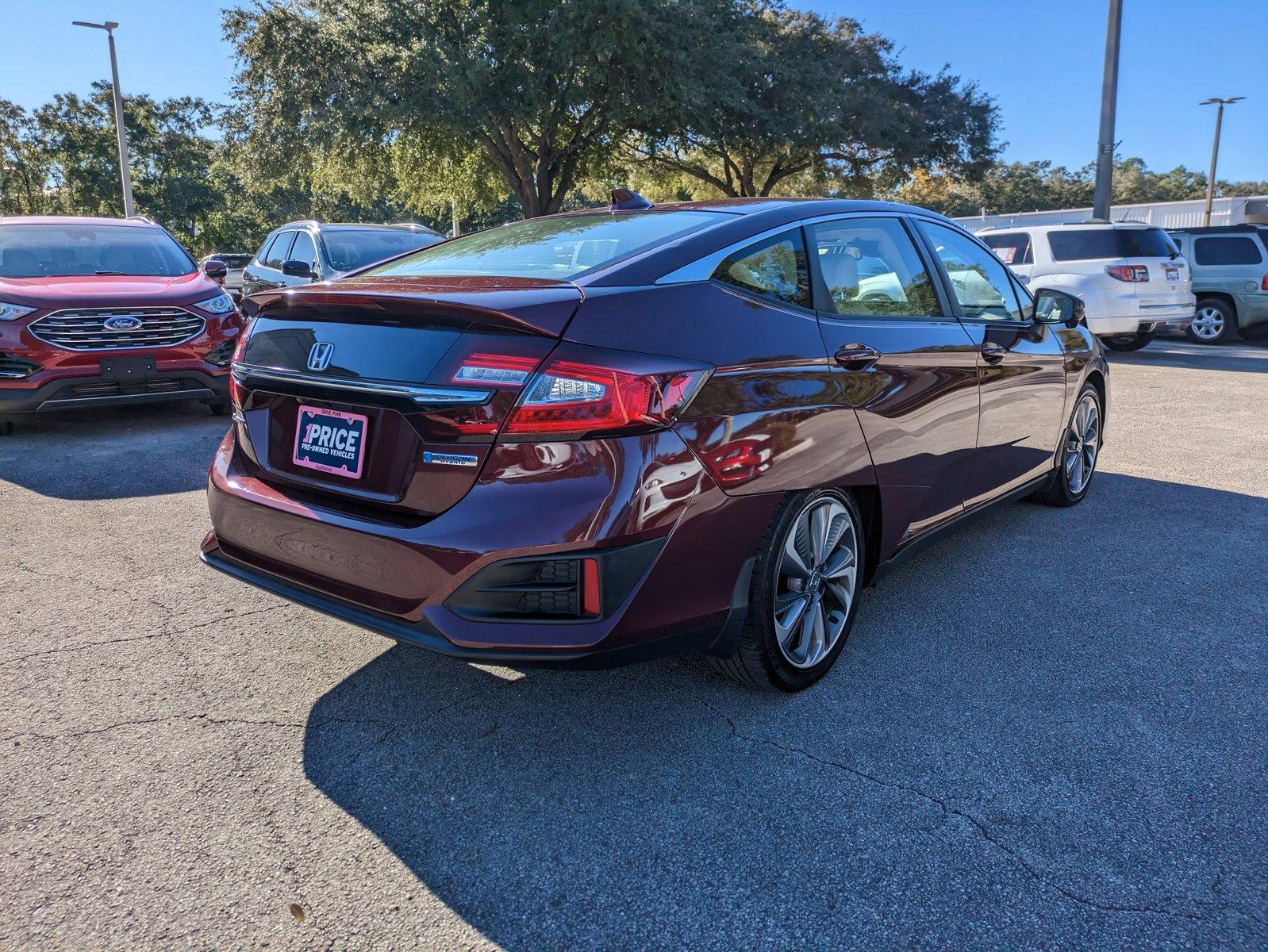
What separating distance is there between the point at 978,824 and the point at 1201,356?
13615 millimetres

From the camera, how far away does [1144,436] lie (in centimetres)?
756

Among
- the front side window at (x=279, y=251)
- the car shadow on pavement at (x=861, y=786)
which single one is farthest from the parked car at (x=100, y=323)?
the car shadow on pavement at (x=861, y=786)

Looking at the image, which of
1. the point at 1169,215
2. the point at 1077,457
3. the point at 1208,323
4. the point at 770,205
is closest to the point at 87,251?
the point at 770,205

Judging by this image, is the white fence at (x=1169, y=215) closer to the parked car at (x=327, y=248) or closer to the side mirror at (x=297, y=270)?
the parked car at (x=327, y=248)

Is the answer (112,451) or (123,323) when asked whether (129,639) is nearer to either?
(112,451)

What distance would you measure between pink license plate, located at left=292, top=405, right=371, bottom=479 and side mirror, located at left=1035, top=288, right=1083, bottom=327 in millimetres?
3442

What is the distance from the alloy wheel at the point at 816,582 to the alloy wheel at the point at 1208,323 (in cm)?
1476

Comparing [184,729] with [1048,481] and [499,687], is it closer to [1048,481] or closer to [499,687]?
[499,687]

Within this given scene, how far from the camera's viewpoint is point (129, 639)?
138 inches

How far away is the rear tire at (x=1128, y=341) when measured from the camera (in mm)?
14258

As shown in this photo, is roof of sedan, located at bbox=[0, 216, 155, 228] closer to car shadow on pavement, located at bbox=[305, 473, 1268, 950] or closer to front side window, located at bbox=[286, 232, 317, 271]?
front side window, located at bbox=[286, 232, 317, 271]

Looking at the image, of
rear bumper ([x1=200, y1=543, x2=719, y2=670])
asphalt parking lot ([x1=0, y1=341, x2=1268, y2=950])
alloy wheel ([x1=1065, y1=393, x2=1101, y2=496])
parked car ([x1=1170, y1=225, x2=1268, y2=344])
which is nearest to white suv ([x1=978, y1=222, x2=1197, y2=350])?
parked car ([x1=1170, y1=225, x2=1268, y2=344])

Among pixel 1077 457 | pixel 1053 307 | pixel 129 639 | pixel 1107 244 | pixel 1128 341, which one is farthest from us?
pixel 1128 341

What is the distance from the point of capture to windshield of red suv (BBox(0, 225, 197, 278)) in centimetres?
776
